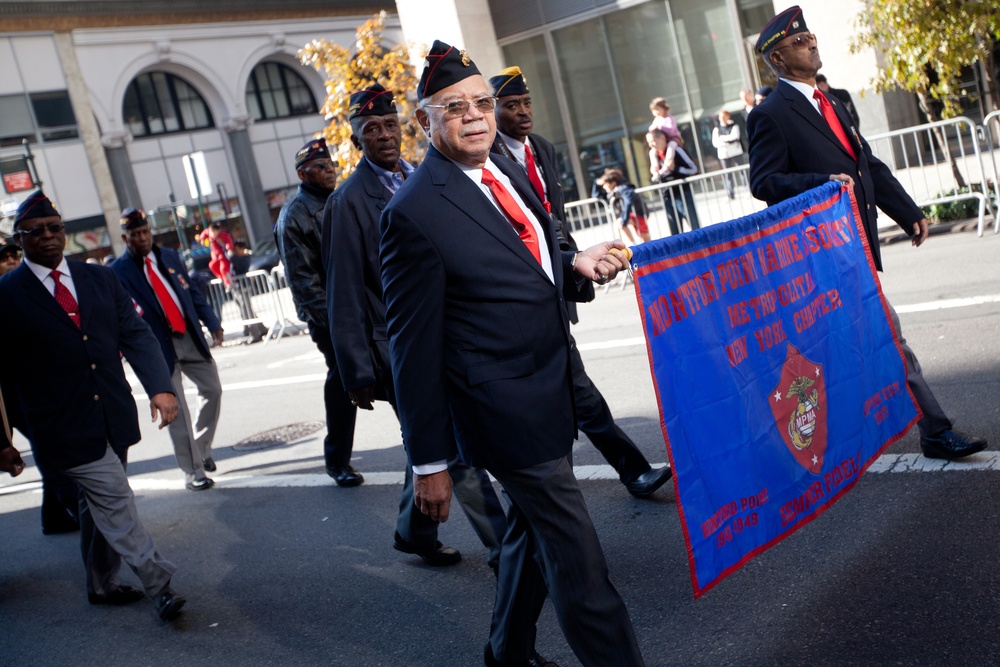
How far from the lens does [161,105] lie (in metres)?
Result: 40.9

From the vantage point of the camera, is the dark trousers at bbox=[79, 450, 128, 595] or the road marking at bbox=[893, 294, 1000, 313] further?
the road marking at bbox=[893, 294, 1000, 313]

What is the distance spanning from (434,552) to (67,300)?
2.23 m

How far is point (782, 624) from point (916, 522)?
0.95 metres

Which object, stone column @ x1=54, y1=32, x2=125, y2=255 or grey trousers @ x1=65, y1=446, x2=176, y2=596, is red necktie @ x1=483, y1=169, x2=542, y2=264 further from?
stone column @ x1=54, y1=32, x2=125, y2=255

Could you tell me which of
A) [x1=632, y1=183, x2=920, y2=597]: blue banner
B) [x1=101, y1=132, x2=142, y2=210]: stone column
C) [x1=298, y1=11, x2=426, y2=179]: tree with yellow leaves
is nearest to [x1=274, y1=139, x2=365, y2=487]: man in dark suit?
[x1=632, y1=183, x2=920, y2=597]: blue banner

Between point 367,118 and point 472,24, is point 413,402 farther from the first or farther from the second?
point 472,24

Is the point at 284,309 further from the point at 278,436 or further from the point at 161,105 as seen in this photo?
the point at 161,105

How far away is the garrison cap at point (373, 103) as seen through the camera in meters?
5.45

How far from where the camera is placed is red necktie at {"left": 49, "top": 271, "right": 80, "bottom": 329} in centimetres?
549

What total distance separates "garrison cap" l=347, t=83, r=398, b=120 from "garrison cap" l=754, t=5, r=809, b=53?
1.82m

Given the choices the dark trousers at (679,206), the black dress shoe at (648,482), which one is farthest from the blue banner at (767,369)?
the dark trousers at (679,206)

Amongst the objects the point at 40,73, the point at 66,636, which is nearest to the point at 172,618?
the point at 66,636

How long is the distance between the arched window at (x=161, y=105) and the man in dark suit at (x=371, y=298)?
3757 cm

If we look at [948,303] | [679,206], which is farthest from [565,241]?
[679,206]
